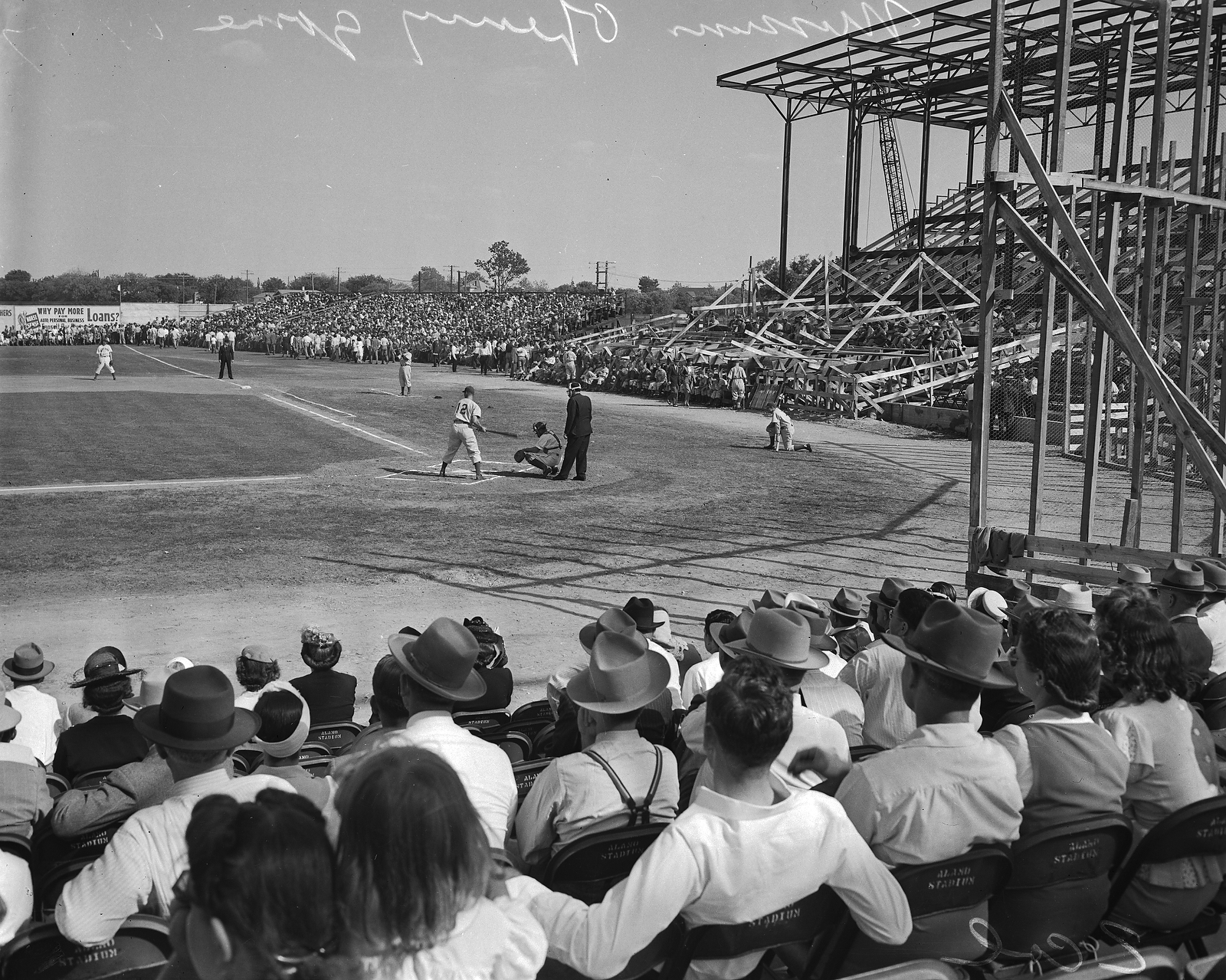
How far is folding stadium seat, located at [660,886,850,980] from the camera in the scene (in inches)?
120

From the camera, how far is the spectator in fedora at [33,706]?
534 cm

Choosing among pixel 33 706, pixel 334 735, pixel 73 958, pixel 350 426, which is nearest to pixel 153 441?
pixel 350 426

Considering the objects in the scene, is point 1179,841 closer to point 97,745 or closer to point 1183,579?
point 1183,579

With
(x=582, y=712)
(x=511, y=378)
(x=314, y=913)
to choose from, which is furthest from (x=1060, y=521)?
(x=511, y=378)

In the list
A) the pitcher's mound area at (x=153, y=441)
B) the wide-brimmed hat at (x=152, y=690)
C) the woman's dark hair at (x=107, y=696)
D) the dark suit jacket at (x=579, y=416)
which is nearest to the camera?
the wide-brimmed hat at (x=152, y=690)

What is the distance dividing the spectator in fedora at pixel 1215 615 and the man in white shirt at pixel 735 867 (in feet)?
11.6

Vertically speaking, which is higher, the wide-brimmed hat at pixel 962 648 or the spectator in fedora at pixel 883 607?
the wide-brimmed hat at pixel 962 648

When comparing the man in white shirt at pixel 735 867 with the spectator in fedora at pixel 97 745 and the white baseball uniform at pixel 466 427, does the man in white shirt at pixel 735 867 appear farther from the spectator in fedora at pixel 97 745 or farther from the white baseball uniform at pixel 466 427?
the white baseball uniform at pixel 466 427

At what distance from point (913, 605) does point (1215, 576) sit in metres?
2.26

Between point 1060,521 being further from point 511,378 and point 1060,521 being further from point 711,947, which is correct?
point 511,378

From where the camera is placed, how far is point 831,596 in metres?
10.9

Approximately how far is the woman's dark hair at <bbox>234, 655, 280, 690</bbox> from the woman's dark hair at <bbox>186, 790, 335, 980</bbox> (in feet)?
12.0

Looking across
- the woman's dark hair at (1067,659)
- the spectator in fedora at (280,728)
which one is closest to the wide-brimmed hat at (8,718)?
the spectator in fedora at (280,728)

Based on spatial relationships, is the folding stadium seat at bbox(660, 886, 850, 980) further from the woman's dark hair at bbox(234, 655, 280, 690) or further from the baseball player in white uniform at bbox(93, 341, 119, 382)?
the baseball player in white uniform at bbox(93, 341, 119, 382)
